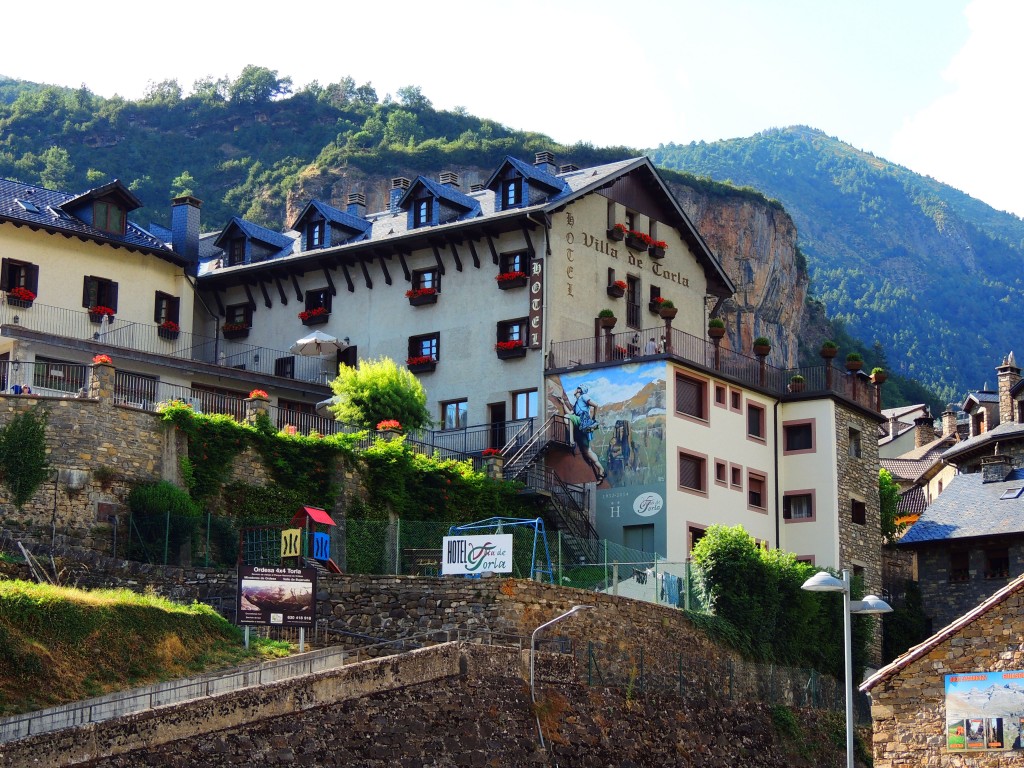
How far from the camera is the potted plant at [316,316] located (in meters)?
62.1

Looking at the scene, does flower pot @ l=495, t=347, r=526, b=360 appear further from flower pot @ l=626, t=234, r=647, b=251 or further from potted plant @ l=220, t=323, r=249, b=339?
potted plant @ l=220, t=323, r=249, b=339

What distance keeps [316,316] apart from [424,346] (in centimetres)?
471

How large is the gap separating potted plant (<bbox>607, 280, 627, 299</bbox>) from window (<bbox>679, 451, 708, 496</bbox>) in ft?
24.8

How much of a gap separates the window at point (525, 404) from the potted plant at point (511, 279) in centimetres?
360

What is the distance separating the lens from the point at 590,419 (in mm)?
54812

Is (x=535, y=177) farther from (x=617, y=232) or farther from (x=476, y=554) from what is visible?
(x=476, y=554)

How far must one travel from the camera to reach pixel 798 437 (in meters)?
58.6

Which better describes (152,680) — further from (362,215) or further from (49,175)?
(49,175)

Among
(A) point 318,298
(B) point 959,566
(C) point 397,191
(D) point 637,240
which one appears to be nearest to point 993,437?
(B) point 959,566

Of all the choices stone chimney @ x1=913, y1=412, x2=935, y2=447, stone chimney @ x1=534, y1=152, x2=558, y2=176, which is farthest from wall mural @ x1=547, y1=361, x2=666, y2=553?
stone chimney @ x1=913, y1=412, x2=935, y2=447

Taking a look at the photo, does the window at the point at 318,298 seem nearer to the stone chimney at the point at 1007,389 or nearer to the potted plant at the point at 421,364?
the potted plant at the point at 421,364

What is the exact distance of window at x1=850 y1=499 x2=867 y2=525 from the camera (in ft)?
191

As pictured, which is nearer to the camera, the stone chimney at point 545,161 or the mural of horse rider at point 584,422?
the mural of horse rider at point 584,422

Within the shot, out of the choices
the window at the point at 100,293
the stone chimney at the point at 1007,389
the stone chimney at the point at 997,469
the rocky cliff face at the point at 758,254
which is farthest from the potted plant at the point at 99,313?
the rocky cliff face at the point at 758,254
